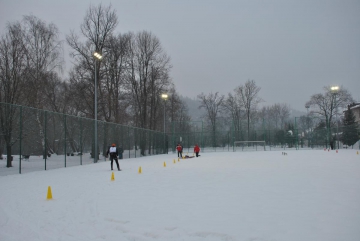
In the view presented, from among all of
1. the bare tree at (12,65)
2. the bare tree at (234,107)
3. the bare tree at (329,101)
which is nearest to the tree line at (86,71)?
A: the bare tree at (12,65)

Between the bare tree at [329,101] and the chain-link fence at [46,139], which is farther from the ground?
the bare tree at [329,101]

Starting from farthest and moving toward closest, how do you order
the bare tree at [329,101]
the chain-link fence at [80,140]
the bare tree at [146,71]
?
the bare tree at [329,101] < the bare tree at [146,71] < the chain-link fence at [80,140]

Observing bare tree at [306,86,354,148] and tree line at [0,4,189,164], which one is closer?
tree line at [0,4,189,164]

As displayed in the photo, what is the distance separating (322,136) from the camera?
141 feet

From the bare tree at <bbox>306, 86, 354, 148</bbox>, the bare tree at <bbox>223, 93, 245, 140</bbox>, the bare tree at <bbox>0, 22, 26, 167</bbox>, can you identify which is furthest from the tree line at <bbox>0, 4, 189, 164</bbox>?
the bare tree at <bbox>306, 86, 354, 148</bbox>

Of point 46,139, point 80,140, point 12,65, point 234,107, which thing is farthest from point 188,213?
point 234,107

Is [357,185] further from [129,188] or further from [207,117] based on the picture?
[207,117]

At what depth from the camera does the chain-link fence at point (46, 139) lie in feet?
48.9

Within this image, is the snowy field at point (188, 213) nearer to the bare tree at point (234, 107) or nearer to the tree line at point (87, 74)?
the tree line at point (87, 74)

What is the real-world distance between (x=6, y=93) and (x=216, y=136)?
105 ft

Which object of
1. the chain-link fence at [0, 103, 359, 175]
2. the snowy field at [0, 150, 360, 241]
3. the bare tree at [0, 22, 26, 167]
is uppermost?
the bare tree at [0, 22, 26, 167]

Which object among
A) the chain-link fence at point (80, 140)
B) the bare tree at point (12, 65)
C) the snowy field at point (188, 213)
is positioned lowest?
the snowy field at point (188, 213)

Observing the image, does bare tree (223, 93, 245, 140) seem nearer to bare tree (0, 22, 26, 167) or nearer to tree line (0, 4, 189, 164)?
tree line (0, 4, 189, 164)

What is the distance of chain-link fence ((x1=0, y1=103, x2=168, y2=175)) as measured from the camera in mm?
14914
